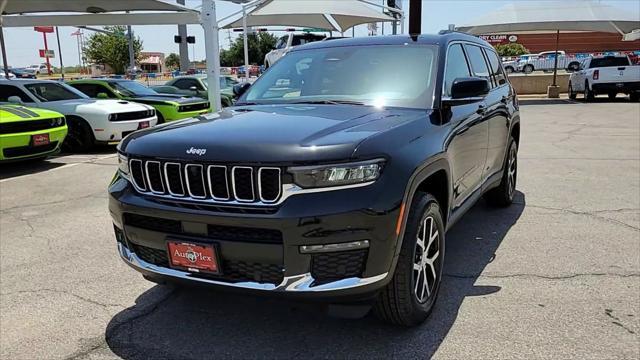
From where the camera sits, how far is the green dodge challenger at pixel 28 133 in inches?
324

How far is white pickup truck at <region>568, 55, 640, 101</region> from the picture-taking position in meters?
20.5

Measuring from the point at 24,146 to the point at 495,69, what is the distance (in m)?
7.15

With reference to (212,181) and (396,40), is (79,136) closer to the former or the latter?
(396,40)

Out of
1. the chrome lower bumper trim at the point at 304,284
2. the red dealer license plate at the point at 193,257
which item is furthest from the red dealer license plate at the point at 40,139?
the chrome lower bumper trim at the point at 304,284

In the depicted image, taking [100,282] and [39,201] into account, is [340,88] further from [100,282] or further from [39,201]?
[39,201]

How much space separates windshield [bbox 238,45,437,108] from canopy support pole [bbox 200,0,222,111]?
884 cm

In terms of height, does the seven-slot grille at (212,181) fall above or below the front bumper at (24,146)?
above

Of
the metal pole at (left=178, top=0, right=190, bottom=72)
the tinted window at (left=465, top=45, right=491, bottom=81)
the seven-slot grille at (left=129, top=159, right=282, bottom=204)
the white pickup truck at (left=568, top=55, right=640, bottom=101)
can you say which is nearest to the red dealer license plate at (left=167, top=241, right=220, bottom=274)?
the seven-slot grille at (left=129, top=159, right=282, bottom=204)

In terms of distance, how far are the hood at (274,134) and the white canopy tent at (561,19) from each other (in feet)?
74.5

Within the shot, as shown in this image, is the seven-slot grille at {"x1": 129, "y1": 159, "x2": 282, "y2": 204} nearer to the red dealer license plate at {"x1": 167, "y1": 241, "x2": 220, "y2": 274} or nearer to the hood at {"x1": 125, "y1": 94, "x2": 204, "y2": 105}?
the red dealer license plate at {"x1": 167, "y1": 241, "x2": 220, "y2": 274}

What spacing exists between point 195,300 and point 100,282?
896 millimetres

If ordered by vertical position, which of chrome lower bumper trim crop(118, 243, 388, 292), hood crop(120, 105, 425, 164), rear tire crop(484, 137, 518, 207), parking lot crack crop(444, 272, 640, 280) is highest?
hood crop(120, 105, 425, 164)

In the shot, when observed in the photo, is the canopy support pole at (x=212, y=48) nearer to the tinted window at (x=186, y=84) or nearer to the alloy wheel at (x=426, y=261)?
the tinted window at (x=186, y=84)

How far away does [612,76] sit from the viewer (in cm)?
2077
